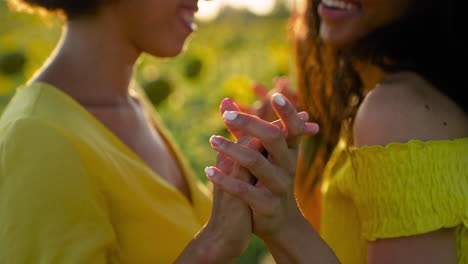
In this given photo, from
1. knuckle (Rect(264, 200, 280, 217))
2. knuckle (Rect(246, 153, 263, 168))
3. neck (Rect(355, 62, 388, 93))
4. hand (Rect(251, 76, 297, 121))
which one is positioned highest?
knuckle (Rect(246, 153, 263, 168))

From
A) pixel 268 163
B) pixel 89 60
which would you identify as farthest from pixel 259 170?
pixel 89 60

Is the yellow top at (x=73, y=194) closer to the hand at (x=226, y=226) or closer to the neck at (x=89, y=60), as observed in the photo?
the neck at (x=89, y=60)

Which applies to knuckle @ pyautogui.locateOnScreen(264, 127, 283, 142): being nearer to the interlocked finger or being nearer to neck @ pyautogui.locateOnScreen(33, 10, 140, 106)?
the interlocked finger

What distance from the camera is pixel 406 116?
132 cm

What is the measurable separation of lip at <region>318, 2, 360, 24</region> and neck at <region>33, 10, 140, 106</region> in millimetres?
521

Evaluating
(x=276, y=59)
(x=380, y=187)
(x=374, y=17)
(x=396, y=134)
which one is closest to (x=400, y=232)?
(x=380, y=187)

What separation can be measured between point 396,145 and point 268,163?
331mm

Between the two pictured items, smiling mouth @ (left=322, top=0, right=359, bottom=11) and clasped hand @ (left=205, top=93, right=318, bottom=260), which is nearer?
clasped hand @ (left=205, top=93, right=318, bottom=260)

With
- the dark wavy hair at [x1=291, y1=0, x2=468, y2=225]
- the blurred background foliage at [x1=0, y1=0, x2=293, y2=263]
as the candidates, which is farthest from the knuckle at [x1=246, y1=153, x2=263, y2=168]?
the blurred background foliage at [x1=0, y1=0, x2=293, y2=263]

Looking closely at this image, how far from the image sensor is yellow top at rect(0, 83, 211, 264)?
1.20 m

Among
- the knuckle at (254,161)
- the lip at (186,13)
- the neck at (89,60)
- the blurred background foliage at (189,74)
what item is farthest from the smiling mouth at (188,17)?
the blurred background foliage at (189,74)

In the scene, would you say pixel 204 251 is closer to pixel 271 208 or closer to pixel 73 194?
pixel 271 208

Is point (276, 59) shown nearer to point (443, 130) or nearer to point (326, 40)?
point (326, 40)

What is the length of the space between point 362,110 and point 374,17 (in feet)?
1.04
